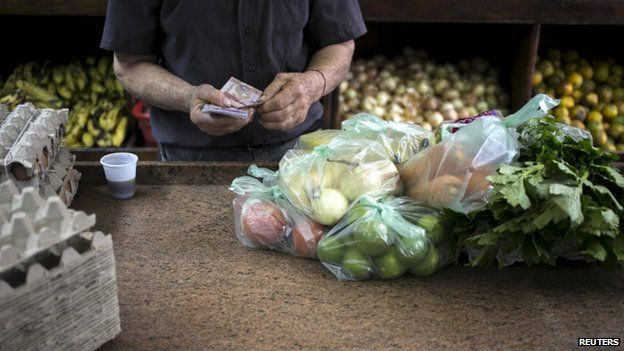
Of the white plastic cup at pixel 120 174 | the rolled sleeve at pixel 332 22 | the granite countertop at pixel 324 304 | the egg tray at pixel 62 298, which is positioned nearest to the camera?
the egg tray at pixel 62 298

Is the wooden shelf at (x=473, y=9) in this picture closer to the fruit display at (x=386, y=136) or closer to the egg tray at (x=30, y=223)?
the fruit display at (x=386, y=136)

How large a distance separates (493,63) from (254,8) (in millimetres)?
1901

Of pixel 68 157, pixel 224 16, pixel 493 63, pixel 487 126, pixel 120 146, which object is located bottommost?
pixel 120 146

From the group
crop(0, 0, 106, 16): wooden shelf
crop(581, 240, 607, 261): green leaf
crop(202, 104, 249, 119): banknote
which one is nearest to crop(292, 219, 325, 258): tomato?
crop(202, 104, 249, 119): banknote

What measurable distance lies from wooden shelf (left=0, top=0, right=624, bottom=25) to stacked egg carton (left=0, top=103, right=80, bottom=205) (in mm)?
1311

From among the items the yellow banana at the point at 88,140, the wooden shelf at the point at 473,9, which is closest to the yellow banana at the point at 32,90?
the yellow banana at the point at 88,140

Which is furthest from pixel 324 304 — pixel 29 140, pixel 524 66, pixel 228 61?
pixel 524 66

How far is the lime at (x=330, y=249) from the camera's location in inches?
50.3

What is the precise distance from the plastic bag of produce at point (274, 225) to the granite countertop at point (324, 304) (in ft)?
0.10

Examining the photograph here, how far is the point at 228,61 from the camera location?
1916 millimetres

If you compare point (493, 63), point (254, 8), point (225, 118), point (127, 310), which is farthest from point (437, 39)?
point (127, 310)

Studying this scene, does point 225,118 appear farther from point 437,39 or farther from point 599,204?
point 437,39

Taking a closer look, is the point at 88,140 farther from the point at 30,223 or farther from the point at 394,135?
the point at 30,223

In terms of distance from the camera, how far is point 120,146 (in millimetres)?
3139
